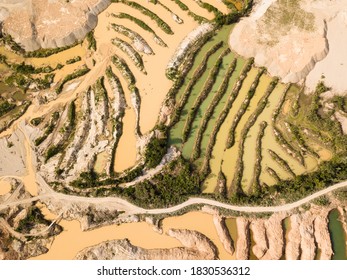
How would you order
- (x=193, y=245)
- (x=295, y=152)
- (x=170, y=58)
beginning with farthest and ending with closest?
(x=170, y=58)
(x=295, y=152)
(x=193, y=245)

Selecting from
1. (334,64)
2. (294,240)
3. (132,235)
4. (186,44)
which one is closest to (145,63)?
(186,44)

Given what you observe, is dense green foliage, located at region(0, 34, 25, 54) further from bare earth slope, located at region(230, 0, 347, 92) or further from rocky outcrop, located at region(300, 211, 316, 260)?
rocky outcrop, located at region(300, 211, 316, 260)

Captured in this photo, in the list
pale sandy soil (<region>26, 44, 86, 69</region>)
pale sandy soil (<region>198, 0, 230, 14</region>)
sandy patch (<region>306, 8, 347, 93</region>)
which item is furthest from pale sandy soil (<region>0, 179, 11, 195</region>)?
sandy patch (<region>306, 8, 347, 93</region>)

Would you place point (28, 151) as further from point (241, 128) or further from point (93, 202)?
point (241, 128)

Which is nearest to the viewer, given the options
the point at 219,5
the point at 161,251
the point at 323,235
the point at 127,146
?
the point at 161,251

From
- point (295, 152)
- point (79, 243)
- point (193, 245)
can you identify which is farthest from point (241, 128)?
point (79, 243)

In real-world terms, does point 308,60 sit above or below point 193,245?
above

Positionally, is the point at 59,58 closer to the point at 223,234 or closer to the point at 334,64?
the point at 223,234
